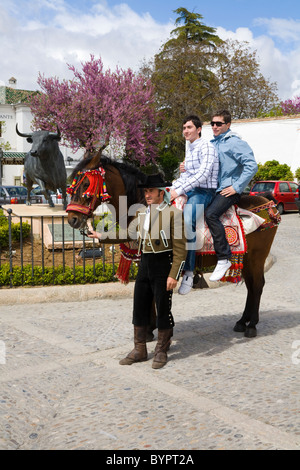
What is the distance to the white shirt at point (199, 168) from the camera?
4.89 meters

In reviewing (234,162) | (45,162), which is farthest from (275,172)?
(234,162)

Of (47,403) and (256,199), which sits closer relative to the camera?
(47,403)

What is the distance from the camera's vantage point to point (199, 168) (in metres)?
4.92

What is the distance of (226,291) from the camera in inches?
328

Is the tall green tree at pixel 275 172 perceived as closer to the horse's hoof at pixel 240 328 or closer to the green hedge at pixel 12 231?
the green hedge at pixel 12 231

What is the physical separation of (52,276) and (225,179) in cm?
384

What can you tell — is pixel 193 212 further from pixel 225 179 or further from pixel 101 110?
pixel 101 110

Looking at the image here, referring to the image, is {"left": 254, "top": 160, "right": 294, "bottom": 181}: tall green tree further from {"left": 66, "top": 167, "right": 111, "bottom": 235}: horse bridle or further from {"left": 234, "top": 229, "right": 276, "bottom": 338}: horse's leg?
{"left": 66, "top": 167, "right": 111, "bottom": 235}: horse bridle

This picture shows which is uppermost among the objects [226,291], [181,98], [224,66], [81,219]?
[224,66]

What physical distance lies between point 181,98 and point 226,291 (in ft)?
106
